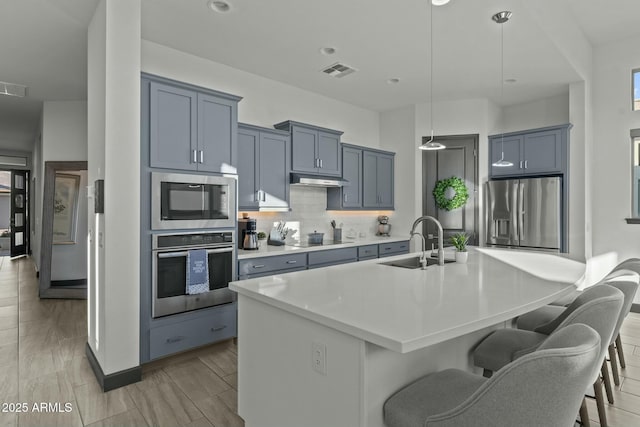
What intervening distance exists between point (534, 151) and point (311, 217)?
3180 millimetres

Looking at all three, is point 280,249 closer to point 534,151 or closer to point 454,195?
point 454,195

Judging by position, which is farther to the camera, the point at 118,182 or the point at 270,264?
the point at 270,264

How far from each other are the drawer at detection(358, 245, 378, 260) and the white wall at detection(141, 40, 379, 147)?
1.77m

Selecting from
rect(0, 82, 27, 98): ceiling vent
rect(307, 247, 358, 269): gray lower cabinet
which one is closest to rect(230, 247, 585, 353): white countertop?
rect(307, 247, 358, 269): gray lower cabinet

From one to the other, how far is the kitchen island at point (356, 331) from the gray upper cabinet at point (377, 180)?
128 inches

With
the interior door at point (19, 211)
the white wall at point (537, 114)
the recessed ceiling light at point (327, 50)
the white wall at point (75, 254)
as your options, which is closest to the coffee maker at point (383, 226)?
the white wall at point (537, 114)

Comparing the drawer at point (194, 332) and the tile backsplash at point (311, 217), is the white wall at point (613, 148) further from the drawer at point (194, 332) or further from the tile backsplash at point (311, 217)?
the drawer at point (194, 332)

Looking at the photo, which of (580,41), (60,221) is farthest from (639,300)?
(60,221)

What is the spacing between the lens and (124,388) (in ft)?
8.67

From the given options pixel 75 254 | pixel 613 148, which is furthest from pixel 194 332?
pixel 613 148

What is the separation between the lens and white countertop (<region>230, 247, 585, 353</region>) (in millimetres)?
1284

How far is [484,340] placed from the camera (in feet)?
6.57

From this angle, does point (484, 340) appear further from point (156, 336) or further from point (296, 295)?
point (156, 336)

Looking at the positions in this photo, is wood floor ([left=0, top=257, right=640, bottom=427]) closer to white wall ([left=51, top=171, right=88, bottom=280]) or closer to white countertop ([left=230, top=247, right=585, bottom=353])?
white countertop ([left=230, top=247, right=585, bottom=353])
